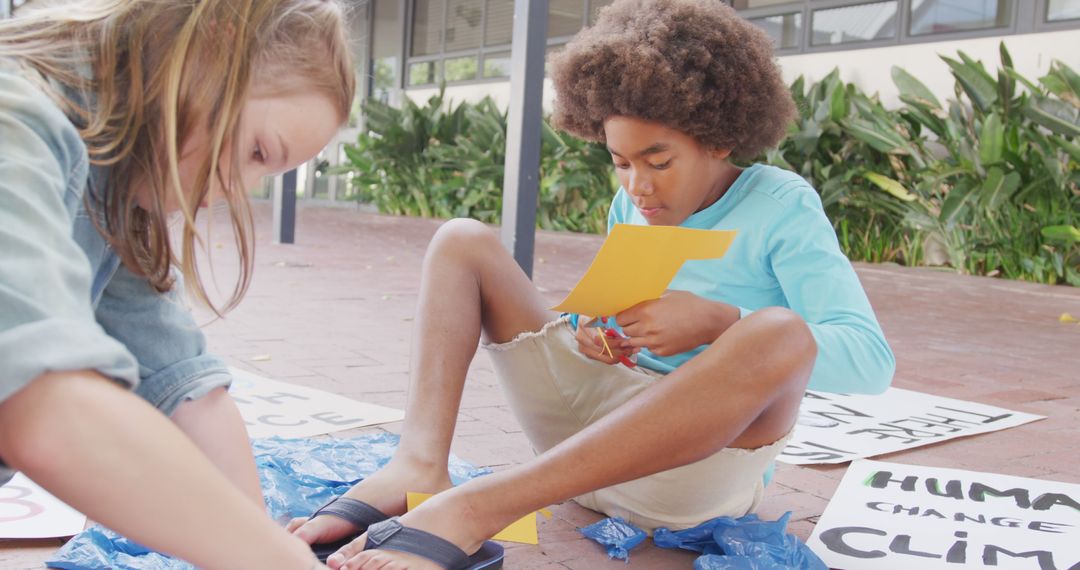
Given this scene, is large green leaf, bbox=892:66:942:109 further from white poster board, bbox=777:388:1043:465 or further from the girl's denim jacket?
the girl's denim jacket

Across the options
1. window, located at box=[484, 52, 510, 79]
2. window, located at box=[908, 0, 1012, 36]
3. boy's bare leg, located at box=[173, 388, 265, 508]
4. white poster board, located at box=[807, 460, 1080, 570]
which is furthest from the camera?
window, located at box=[484, 52, 510, 79]

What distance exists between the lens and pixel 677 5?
5.93ft

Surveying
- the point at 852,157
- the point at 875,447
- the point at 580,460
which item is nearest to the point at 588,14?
the point at 852,157

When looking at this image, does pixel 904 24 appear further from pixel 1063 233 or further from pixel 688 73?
pixel 688 73

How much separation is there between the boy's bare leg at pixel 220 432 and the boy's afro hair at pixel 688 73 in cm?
86

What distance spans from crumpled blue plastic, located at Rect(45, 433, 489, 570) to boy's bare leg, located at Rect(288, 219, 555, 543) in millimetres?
191

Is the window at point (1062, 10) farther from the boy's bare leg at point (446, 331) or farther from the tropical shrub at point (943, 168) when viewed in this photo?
the boy's bare leg at point (446, 331)

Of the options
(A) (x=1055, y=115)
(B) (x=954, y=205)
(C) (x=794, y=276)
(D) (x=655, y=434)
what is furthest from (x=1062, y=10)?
(D) (x=655, y=434)

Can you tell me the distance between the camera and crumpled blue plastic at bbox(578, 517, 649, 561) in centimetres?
158

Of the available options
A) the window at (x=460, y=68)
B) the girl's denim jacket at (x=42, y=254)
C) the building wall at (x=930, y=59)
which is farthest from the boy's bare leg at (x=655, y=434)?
the window at (x=460, y=68)

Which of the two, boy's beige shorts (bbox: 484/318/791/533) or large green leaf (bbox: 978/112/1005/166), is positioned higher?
large green leaf (bbox: 978/112/1005/166)

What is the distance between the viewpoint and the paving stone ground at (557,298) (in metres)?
1.89

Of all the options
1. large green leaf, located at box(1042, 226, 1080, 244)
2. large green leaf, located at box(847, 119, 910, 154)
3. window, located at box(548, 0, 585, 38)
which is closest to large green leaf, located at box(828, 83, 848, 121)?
large green leaf, located at box(847, 119, 910, 154)

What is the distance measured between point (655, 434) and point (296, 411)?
1191mm
